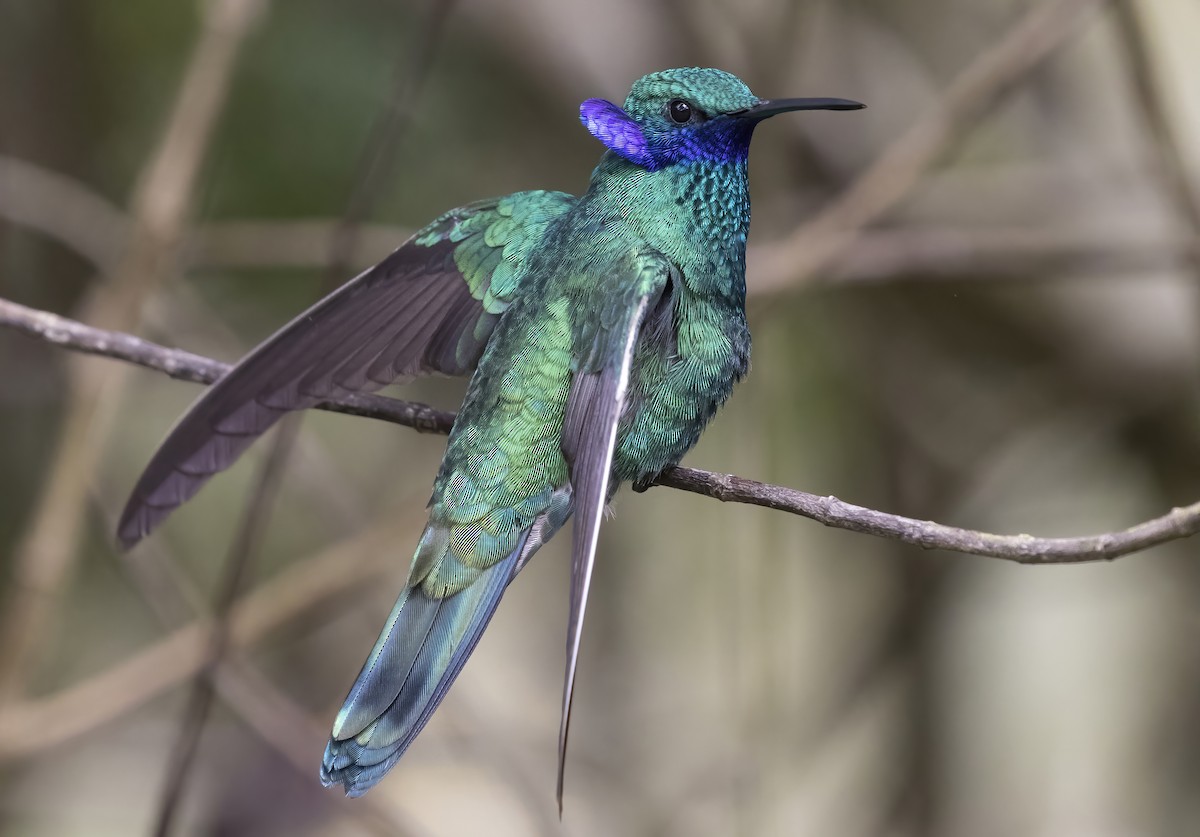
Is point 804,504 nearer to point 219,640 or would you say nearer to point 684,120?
point 684,120

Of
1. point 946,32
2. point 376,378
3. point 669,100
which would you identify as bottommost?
point 376,378

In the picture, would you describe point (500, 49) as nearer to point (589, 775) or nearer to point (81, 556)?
point (81, 556)

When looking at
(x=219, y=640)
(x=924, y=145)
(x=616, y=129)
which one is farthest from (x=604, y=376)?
(x=924, y=145)

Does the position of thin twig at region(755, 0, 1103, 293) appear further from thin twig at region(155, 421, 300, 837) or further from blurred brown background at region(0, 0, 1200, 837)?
thin twig at region(155, 421, 300, 837)

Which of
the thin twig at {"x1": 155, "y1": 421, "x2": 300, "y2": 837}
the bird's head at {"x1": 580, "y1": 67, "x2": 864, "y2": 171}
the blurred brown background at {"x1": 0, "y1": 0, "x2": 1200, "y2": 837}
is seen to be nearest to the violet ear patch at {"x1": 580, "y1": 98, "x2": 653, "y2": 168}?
the bird's head at {"x1": 580, "y1": 67, "x2": 864, "y2": 171}

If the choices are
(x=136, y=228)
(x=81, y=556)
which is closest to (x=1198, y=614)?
(x=136, y=228)

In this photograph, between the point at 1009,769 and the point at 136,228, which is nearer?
the point at 136,228

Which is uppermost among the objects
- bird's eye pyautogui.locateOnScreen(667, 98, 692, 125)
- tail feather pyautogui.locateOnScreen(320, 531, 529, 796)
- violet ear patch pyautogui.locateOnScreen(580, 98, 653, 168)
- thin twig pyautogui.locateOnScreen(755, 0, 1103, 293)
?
thin twig pyautogui.locateOnScreen(755, 0, 1103, 293)

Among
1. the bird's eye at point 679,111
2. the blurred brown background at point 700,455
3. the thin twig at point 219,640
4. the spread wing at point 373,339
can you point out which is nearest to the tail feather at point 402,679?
the spread wing at point 373,339
